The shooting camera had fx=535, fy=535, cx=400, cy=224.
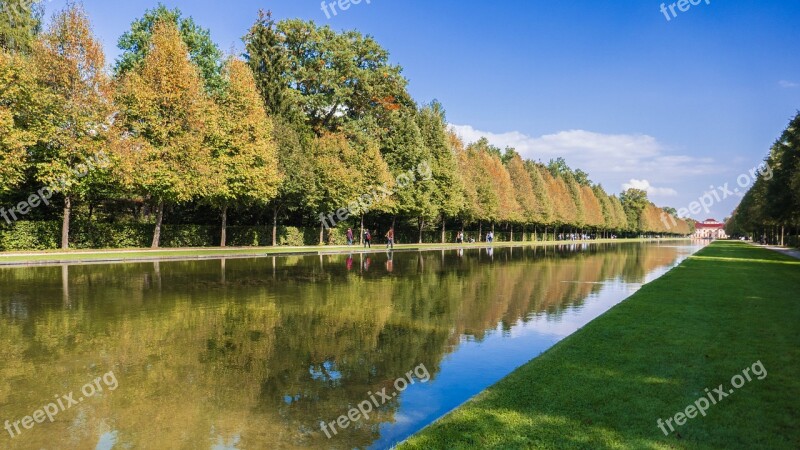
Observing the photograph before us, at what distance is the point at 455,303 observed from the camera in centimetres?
1480

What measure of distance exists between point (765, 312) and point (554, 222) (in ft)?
294

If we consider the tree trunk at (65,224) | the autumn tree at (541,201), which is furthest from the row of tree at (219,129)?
the autumn tree at (541,201)

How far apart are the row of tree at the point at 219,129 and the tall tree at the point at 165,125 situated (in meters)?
0.09

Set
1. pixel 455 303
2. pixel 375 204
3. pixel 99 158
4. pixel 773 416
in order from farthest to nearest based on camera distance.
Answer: pixel 375 204, pixel 99 158, pixel 455 303, pixel 773 416

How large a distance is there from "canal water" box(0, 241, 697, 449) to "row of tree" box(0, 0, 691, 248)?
52.6 feet

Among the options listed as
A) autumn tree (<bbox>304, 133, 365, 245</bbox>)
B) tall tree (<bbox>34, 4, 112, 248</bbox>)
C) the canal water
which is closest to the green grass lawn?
the canal water

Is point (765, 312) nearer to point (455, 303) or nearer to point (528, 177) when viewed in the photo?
point (455, 303)

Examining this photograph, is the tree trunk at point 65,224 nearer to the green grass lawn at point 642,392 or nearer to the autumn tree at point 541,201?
the green grass lawn at point 642,392

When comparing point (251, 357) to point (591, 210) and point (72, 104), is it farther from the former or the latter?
point (591, 210)

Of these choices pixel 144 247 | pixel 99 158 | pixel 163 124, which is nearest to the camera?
pixel 99 158

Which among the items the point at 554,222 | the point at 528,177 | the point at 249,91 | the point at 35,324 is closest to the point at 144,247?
the point at 249,91

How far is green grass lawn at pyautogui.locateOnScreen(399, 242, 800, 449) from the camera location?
16.9 feet

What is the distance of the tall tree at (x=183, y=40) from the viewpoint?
46.4 metres

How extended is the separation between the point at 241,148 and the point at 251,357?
33.0 m
